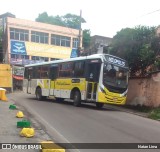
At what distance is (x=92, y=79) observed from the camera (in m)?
20.0

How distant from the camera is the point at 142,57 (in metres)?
22.9

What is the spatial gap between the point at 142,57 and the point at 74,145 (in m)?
14.7

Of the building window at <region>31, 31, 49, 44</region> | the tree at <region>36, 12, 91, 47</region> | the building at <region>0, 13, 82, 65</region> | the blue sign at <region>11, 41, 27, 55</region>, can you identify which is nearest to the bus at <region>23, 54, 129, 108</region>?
the building at <region>0, 13, 82, 65</region>

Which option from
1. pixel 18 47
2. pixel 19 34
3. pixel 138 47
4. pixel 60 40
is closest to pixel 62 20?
pixel 60 40

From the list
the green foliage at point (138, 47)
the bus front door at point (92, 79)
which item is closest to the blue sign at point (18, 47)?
the green foliage at point (138, 47)

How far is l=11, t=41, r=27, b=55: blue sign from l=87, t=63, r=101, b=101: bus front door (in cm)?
3842

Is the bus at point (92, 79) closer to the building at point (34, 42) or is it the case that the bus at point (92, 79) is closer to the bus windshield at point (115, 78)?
the bus windshield at point (115, 78)

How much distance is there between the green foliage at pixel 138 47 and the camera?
75.4ft

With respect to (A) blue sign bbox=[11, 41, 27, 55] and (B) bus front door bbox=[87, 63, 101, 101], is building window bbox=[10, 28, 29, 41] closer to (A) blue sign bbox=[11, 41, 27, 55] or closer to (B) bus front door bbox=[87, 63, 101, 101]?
(A) blue sign bbox=[11, 41, 27, 55]

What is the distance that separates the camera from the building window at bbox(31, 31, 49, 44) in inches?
2406

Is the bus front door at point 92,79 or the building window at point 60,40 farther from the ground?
the building window at point 60,40

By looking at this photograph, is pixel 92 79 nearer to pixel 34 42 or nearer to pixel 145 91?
pixel 145 91

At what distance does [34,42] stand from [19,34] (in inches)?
122

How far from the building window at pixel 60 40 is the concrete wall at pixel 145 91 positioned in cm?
4061
